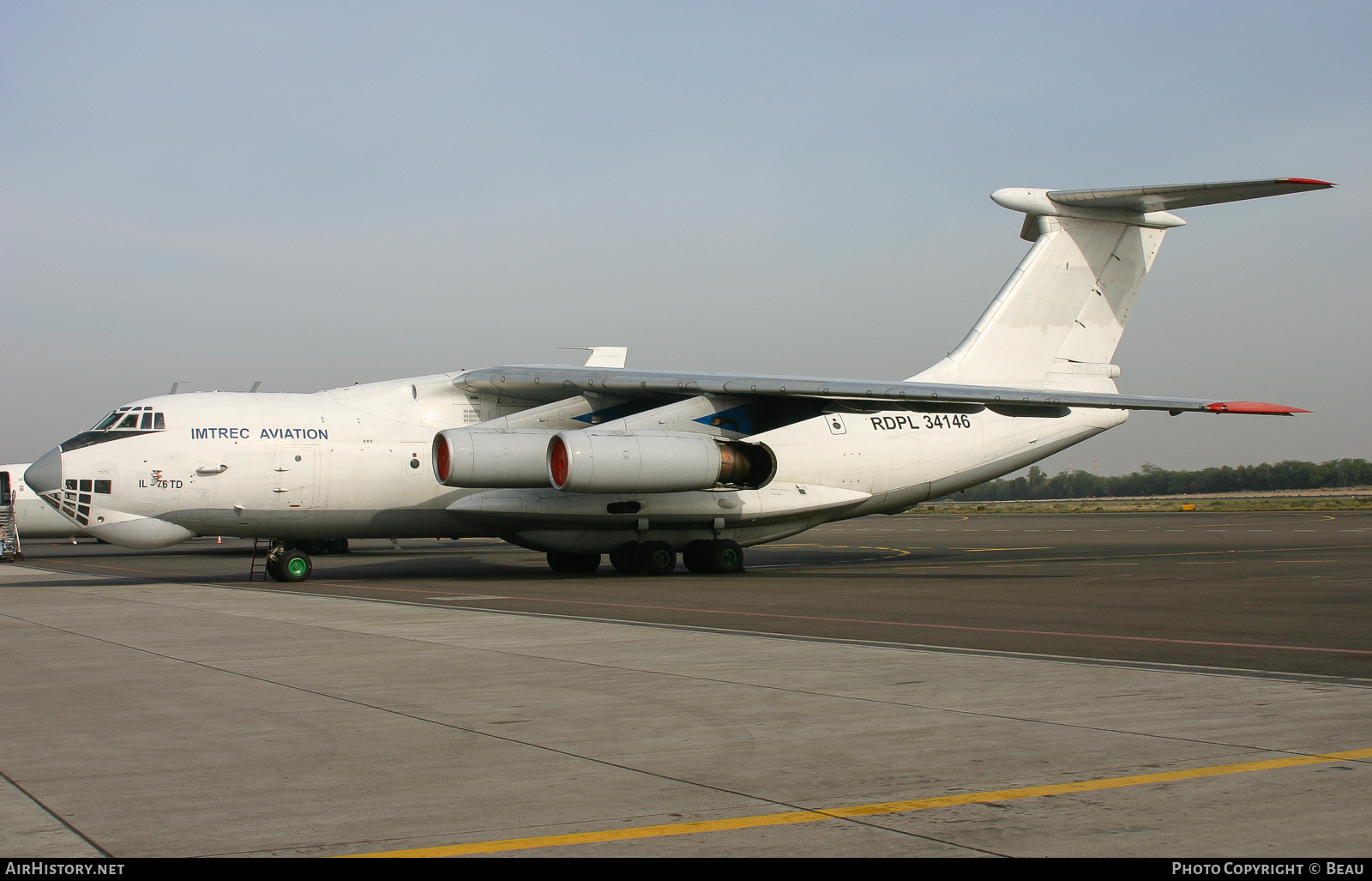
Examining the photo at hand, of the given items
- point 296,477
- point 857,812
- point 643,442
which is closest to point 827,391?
point 643,442

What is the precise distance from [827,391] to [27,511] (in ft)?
74.8

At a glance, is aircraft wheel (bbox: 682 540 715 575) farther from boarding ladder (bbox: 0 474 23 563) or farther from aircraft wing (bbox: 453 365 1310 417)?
boarding ladder (bbox: 0 474 23 563)

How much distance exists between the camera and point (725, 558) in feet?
61.0

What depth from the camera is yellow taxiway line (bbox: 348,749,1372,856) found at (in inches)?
148

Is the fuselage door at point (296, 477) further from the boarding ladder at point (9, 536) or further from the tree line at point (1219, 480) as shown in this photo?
the tree line at point (1219, 480)

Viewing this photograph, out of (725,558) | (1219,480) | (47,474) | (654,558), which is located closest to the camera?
(47,474)

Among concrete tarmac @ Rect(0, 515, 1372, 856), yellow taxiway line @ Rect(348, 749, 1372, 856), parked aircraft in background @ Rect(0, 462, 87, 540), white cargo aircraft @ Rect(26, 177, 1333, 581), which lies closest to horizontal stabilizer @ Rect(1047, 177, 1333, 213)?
white cargo aircraft @ Rect(26, 177, 1333, 581)

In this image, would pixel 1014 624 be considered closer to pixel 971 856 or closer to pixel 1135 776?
pixel 1135 776

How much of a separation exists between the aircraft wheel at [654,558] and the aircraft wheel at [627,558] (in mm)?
74

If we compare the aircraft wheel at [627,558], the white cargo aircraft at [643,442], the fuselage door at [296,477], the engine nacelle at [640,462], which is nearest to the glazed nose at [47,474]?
the white cargo aircraft at [643,442]

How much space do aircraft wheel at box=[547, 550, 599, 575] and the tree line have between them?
92171 millimetres

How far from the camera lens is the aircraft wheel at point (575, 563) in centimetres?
1908

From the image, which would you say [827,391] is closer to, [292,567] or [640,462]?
[640,462]

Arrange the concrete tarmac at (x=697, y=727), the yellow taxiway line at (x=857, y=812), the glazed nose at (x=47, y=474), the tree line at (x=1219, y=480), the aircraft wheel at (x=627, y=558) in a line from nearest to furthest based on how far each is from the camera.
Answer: the yellow taxiway line at (x=857, y=812) < the concrete tarmac at (x=697, y=727) < the glazed nose at (x=47, y=474) < the aircraft wheel at (x=627, y=558) < the tree line at (x=1219, y=480)
